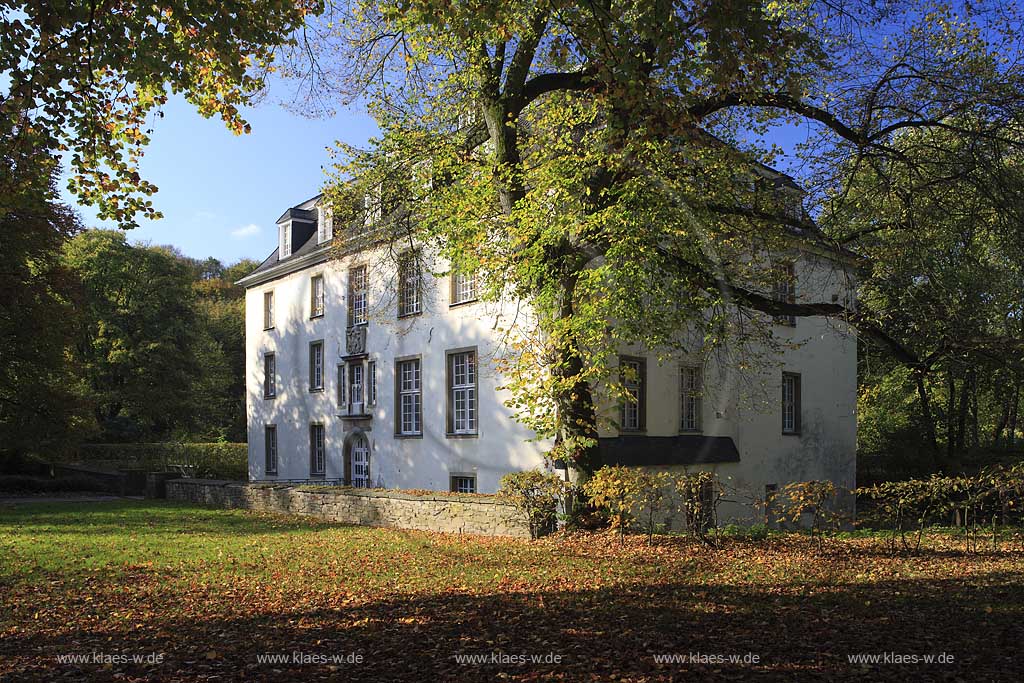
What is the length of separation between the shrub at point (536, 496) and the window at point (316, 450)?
16.6m

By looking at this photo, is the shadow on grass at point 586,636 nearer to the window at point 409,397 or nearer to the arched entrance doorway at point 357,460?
the window at point 409,397

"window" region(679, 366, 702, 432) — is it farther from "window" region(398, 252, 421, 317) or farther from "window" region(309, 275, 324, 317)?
"window" region(309, 275, 324, 317)

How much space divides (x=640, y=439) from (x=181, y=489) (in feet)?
45.3

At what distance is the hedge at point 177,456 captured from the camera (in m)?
39.3

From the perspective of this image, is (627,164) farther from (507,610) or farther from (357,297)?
(357,297)

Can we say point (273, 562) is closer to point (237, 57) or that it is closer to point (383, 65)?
Result: point (237, 57)

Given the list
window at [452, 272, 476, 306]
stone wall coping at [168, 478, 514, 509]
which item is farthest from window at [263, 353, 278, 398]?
window at [452, 272, 476, 306]

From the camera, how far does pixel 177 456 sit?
3981 cm

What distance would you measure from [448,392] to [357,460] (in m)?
5.77

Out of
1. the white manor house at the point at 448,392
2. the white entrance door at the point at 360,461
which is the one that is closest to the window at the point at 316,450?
the white manor house at the point at 448,392

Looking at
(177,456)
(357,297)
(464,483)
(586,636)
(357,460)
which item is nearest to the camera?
(586,636)

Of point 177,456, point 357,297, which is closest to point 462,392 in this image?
point 357,297

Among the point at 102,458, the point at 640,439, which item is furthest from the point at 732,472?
the point at 102,458

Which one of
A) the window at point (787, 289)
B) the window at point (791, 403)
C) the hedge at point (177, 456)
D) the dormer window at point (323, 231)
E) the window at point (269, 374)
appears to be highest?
the dormer window at point (323, 231)
